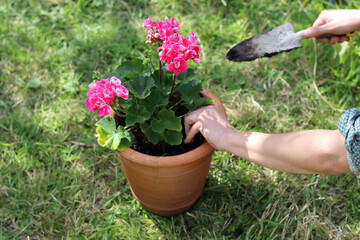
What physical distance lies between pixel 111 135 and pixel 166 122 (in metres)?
0.25

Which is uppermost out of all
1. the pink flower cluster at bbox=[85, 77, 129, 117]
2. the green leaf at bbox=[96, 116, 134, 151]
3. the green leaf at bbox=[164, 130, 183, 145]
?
the pink flower cluster at bbox=[85, 77, 129, 117]

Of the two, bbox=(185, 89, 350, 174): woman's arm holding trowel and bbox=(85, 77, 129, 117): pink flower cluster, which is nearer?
bbox=(185, 89, 350, 174): woman's arm holding trowel

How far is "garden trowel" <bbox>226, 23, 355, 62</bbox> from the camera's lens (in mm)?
1892

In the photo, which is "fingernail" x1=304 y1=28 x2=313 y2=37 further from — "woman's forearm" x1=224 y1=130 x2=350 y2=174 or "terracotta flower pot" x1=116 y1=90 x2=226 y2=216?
"woman's forearm" x1=224 y1=130 x2=350 y2=174

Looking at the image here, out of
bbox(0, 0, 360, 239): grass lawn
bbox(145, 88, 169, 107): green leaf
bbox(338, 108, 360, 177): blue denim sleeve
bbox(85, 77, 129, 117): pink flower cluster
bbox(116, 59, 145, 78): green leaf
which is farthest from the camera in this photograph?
bbox(0, 0, 360, 239): grass lawn

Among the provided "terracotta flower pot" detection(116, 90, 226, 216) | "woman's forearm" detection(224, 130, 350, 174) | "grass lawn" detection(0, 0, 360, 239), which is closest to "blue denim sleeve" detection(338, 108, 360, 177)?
"woman's forearm" detection(224, 130, 350, 174)

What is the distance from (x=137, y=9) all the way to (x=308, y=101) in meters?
1.61

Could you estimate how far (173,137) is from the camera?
174cm

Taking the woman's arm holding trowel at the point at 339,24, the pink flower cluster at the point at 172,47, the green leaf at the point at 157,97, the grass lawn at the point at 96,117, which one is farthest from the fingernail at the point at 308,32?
the green leaf at the point at 157,97

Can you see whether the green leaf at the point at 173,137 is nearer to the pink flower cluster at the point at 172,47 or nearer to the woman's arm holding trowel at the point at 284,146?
the woman's arm holding trowel at the point at 284,146

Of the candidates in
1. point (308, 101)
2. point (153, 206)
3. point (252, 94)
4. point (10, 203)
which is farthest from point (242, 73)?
point (10, 203)

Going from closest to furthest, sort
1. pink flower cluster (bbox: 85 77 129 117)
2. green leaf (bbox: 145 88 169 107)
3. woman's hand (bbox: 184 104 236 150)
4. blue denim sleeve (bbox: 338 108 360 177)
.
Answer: blue denim sleeve (bbox: 338 108 360 177) < pink flower cluster (bbox: 85 77 129 117) < woman's hand (bbox: 184 104 236 150) < green leaf (bbox: 145 88 169 107)

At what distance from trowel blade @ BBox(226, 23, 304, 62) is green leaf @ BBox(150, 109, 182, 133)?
1.48 feet

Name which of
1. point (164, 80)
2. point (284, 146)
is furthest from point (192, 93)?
point (284, 146)
